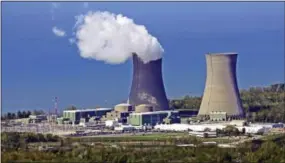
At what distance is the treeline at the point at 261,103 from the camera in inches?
882

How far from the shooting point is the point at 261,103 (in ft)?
82.5

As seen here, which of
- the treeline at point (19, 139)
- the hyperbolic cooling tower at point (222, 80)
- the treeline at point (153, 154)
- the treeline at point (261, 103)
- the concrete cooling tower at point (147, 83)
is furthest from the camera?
the treeline at point (261, 103)

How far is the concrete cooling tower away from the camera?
20500 mm

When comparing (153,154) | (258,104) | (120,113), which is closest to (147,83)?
(120,113)

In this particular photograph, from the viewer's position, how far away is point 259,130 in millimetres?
19422

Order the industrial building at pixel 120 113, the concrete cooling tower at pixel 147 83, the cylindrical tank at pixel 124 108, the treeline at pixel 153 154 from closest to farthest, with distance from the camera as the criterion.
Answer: the treeline at pixel 153 154 < the concrete cooling tower at pixel 147 83 < the cylindrical tank at pixel 124 108 < the industrial building at pixel 120 113

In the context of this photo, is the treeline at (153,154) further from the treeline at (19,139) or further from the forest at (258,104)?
the forest at (258,104)

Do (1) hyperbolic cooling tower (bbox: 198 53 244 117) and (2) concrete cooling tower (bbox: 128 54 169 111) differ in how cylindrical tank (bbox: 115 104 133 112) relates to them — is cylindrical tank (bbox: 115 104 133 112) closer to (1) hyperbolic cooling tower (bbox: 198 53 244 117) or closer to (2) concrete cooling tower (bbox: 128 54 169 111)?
(2) concrete cooling tower (bbox: 128 54 169 111)

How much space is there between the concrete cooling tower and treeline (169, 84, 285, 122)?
91.8 inches

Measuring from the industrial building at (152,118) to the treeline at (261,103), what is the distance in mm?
1830

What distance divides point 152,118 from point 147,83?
51.4 inches

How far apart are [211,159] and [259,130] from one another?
687 cm

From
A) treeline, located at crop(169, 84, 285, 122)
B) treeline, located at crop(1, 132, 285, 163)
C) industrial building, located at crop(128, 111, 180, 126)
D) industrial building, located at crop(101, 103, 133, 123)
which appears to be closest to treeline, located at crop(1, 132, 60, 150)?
treeline, located at crop(1, 132, 285, 163)

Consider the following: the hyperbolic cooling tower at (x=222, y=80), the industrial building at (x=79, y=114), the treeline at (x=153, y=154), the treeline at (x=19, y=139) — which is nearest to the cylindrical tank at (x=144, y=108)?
the hyperbolic cooling tower at (x=222, y=80)
